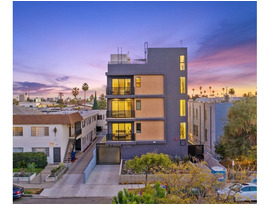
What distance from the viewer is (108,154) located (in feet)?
65.8

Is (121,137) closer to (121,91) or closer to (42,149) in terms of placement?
(121,91)

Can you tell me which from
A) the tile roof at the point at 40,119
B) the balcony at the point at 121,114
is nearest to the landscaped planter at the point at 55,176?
the tile roof at the point at 40,119

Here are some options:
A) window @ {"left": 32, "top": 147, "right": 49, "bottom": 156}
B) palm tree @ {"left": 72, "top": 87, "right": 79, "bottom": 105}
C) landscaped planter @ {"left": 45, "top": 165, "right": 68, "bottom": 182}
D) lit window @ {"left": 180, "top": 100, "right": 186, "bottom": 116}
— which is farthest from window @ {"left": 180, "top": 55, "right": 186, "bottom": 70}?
palm tree @ {"left": 72, "top": 87, "right": 79, "bottom": 105}

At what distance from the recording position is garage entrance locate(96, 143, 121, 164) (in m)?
19.8

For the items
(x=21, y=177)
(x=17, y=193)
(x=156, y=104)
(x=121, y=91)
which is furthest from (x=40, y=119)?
(x=156, y=104)

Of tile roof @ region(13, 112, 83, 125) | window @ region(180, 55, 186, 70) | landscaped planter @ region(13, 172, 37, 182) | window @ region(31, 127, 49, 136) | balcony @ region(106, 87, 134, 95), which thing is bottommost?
landscaped planter @ region(13, 172, 37, 182)

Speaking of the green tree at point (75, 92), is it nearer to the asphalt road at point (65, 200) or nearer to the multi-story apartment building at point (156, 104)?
the multi-story apartment building at point (156, 104)

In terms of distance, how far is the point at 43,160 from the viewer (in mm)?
18234

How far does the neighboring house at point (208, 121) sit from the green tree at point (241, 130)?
1691mm

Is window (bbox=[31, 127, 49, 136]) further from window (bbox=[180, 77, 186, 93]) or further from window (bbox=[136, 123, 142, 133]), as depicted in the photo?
window (bbox=[180, 77, 186, 93])

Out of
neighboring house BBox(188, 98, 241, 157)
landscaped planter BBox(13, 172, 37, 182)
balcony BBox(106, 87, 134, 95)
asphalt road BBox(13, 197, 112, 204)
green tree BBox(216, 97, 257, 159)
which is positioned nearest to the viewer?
asphalt road BBox(13, 197, 112, 204)

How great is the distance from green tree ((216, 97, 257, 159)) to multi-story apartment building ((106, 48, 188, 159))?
13.6 ft

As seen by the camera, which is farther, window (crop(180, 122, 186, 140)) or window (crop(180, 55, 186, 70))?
window (crop(180, 122, 186, 140))

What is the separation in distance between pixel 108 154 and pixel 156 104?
25.1ft
